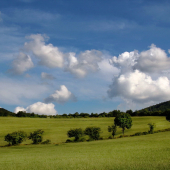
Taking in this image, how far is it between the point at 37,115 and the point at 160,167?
14582 centimetres

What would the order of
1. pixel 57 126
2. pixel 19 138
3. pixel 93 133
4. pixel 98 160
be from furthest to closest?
pixel 57 126, pixel 93 133, pixel 19 138, pixel 98 160

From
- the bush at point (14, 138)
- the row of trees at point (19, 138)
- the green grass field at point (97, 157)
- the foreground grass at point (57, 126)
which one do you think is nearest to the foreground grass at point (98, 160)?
the green grass field at point (97, 157)

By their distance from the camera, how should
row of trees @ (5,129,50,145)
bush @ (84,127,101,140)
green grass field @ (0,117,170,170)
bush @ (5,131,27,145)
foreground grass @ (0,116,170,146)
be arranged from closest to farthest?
green grass field @ (0,117,170,170) < bush @ (5,131,27,145) < row of trees @ (5,129,50,145) < bush @ (84,127,101,140) < foreground grass @ (0,116,170,146)

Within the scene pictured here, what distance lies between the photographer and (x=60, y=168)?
20.1 metres

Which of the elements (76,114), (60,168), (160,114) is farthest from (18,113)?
(60,168)

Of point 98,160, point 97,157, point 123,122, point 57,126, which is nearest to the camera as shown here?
point 98,160

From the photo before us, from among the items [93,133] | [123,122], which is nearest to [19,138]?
[93,133]

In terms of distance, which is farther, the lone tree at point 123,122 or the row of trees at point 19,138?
the lone tree at point 123,122

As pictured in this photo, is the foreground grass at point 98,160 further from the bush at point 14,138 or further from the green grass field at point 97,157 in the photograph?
the bush at point 14,138

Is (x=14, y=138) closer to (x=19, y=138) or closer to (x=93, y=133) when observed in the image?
(x=19, y=138)

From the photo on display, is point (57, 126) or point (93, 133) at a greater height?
point (93, 133)

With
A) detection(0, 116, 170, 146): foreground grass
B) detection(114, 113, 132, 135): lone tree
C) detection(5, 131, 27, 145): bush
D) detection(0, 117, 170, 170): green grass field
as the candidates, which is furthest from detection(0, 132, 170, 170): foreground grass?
detection(114, 113, 132, 135): lone tree

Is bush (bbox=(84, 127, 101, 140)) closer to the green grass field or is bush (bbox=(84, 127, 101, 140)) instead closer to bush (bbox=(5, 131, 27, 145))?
the green grass field

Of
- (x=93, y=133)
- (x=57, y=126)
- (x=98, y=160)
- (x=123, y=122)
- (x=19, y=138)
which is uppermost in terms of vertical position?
(x=123, y=122)
